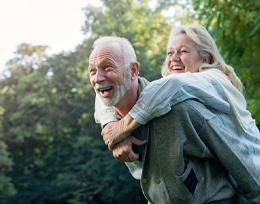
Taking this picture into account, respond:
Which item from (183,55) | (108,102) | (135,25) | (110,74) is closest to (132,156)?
(108,102)

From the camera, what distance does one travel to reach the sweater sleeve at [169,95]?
6.96 ft

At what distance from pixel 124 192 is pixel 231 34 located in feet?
59.2

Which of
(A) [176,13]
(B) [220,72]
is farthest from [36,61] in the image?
(B) [220,72]

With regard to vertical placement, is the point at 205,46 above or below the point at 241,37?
above

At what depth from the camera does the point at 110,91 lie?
2.21 m

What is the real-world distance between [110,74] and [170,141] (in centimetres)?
36

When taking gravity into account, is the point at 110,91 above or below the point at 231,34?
above

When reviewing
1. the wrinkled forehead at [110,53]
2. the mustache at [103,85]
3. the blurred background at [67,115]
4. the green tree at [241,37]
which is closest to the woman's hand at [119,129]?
the mustache at [103,85]

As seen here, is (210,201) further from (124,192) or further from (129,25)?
(129,25)

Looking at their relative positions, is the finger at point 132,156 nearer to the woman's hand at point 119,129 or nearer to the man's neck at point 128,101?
the woman's hand at point 119,129

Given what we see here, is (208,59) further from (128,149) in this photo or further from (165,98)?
(128,149)

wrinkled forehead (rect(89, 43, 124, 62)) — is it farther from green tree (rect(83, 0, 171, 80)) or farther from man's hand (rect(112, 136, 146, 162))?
green tree (rect(83, 0, 171, 80))

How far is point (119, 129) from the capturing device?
2.23 metres

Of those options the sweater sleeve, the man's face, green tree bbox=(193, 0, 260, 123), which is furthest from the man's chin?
green tree bbox=(193, 0, 260, 123)
